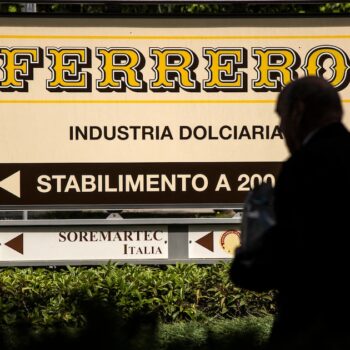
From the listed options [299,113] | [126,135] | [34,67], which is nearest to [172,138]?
[126,135]

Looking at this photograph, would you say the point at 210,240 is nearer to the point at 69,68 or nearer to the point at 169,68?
the point at 169,68

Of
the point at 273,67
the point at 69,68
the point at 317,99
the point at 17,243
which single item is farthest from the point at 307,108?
the point at 17,243

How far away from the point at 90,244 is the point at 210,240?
102cm

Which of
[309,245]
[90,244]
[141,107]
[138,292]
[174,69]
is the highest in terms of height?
[309,245]

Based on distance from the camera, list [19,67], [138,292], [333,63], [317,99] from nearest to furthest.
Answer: [317,99] → [138,292] → [19,67] → [333,63]

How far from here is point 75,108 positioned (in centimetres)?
822

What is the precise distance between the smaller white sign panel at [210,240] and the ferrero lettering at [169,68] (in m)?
1.18

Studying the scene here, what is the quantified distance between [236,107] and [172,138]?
1.96 ft

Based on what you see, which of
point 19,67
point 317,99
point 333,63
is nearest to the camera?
point 317,99

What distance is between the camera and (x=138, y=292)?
26.3ft

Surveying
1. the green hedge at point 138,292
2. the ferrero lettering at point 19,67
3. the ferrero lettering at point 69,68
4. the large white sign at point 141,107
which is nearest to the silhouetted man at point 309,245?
the green hedge at point 138,292

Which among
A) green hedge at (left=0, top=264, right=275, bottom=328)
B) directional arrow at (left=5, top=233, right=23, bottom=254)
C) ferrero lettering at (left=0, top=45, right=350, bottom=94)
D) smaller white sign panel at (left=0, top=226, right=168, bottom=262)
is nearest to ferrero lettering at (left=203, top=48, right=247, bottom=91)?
ferrero lettering at (left=0, top=45, right=350, bottom=94)

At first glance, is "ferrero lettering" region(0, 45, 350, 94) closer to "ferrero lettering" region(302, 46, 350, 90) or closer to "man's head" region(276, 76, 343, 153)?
"ferrero lettering" region(302, 46, 350, 90)

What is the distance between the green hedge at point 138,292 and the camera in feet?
26.1
